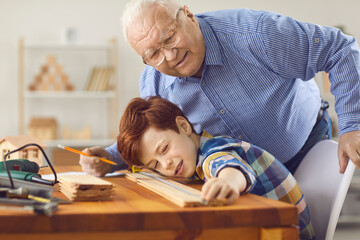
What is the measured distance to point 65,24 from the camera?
5.17 m

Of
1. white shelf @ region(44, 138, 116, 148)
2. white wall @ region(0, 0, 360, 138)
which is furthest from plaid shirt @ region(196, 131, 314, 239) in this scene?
white wall @ region(0, 0, 360, 138)

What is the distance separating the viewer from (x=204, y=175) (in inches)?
47.1

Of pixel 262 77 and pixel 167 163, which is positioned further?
pixel 262 77

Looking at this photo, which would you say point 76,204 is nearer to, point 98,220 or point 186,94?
point 98,220

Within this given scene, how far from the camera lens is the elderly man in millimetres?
1465

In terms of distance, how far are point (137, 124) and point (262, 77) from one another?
52cm

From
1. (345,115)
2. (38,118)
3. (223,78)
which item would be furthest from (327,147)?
(38,118)

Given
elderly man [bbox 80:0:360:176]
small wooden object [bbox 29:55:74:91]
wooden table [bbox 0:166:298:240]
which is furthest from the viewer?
small wooden object [bbox 29:55:74:91]

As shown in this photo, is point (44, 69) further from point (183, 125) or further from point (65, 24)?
point (183, 125)

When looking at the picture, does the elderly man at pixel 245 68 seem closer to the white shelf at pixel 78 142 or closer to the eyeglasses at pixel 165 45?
the eyeglasses at pixel 165 45

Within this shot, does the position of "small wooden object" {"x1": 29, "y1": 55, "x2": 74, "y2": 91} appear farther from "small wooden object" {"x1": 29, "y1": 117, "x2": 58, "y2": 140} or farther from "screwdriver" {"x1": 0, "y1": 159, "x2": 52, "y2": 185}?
"screwdriver" {"x1": 0, "y1": 159, "x2": 52, "y2": 185}

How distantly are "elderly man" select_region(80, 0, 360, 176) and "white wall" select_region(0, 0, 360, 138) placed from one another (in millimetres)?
3589

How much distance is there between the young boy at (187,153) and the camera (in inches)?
47.8

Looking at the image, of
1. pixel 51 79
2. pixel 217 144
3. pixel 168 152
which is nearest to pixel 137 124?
pixel 168 152
